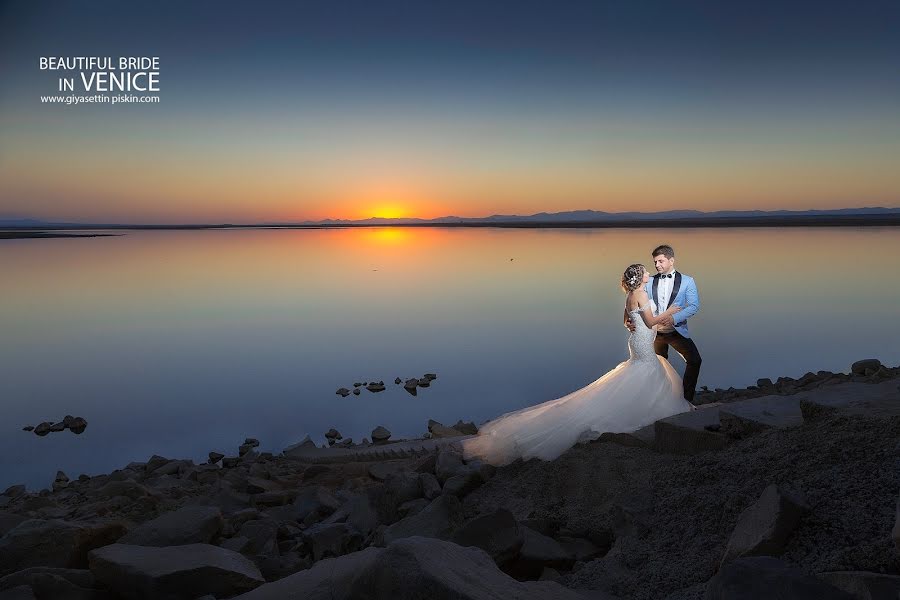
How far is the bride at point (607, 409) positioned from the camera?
6.73 meters

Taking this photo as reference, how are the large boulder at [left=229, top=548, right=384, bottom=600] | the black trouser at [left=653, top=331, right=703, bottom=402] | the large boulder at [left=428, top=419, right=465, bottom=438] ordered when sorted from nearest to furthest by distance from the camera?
1. the large boulder at [left=229, top=548, right=384, bottom=600]
2. the black trouser at [left=653, top=331, right=703, bottom=402]
3. the large boulder at [left=428, top=419, right=465, bottom=438]

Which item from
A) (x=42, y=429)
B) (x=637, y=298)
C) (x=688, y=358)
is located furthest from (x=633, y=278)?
(x=42, y=429)

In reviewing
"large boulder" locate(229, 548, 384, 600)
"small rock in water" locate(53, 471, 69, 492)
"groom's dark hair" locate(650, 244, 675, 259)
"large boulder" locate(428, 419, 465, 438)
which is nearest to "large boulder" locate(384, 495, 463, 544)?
"large boulder" locate(229, 548, 384, 600)

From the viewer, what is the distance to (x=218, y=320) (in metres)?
23.0

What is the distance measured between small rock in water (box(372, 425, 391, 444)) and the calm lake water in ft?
1.50

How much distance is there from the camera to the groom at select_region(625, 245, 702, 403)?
8.22 m

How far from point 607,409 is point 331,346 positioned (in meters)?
13.2

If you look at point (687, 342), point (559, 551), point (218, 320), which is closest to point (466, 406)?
point (687, 342)

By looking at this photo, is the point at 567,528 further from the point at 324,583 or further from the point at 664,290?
the point at 664,290

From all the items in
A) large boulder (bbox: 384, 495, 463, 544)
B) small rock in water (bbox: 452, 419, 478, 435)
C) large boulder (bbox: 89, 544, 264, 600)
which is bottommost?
small rock in water (bbox: 452, 419, 478, 435)

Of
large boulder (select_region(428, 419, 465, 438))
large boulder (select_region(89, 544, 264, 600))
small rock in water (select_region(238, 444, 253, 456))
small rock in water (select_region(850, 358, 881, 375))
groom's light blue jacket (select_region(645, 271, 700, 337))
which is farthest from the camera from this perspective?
small rock in water (select_region(850, 358, 881, 375))

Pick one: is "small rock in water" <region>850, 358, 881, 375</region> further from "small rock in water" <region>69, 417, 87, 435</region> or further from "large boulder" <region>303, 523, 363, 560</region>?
"small rock in water" <region>69, 417, 87, 435</region>

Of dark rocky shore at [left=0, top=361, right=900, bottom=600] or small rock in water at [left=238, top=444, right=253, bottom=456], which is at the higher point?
dark rocky shore at [left=0, top=361, right=900, bottom=600]

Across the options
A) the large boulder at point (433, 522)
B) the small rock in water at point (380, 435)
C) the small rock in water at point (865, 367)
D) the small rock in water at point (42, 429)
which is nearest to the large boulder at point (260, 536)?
the large boulder at point (433, 522)
